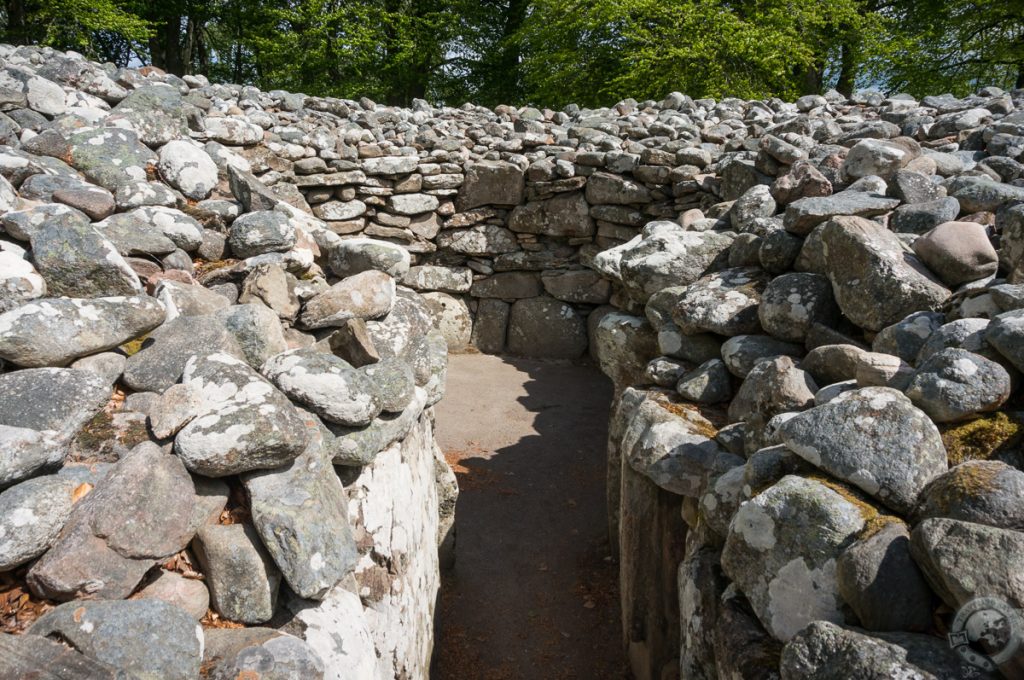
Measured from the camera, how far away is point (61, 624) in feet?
5.49

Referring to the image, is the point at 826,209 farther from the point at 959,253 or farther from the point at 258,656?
the point at 258,656

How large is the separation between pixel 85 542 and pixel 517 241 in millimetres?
7003

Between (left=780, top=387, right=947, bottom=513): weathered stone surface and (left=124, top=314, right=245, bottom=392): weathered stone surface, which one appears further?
(left=124, top=314, right=245, bottom=392): weathered stone surface

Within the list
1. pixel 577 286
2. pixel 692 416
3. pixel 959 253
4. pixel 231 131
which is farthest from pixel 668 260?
pixel 231 131

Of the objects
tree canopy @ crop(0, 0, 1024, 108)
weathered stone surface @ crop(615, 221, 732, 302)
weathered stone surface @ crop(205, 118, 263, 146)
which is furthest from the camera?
tree canopy @ crop(0, 0, 1024, 108)

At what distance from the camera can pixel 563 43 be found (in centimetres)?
1398

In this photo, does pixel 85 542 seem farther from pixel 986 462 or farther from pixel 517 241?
pixel 517 241

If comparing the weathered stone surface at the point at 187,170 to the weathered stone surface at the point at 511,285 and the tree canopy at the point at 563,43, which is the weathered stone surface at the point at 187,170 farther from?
the tree canopy at the point at 563,43

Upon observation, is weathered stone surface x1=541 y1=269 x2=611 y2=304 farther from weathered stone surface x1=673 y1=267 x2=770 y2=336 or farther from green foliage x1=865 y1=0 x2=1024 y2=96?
green foliage x1=865 y1=0 x2=1024 y2=96

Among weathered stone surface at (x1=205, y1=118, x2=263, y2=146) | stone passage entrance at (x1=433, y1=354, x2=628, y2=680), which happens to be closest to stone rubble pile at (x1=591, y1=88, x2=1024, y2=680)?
stone passage entrance at (x1=433, y1=354, x2=628, y2=680)

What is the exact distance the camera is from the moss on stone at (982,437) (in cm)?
203

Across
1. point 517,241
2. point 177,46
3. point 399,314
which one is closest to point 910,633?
point 399,314

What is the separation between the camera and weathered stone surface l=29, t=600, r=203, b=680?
165 centimetres

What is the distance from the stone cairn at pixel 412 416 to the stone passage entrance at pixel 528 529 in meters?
0.58
